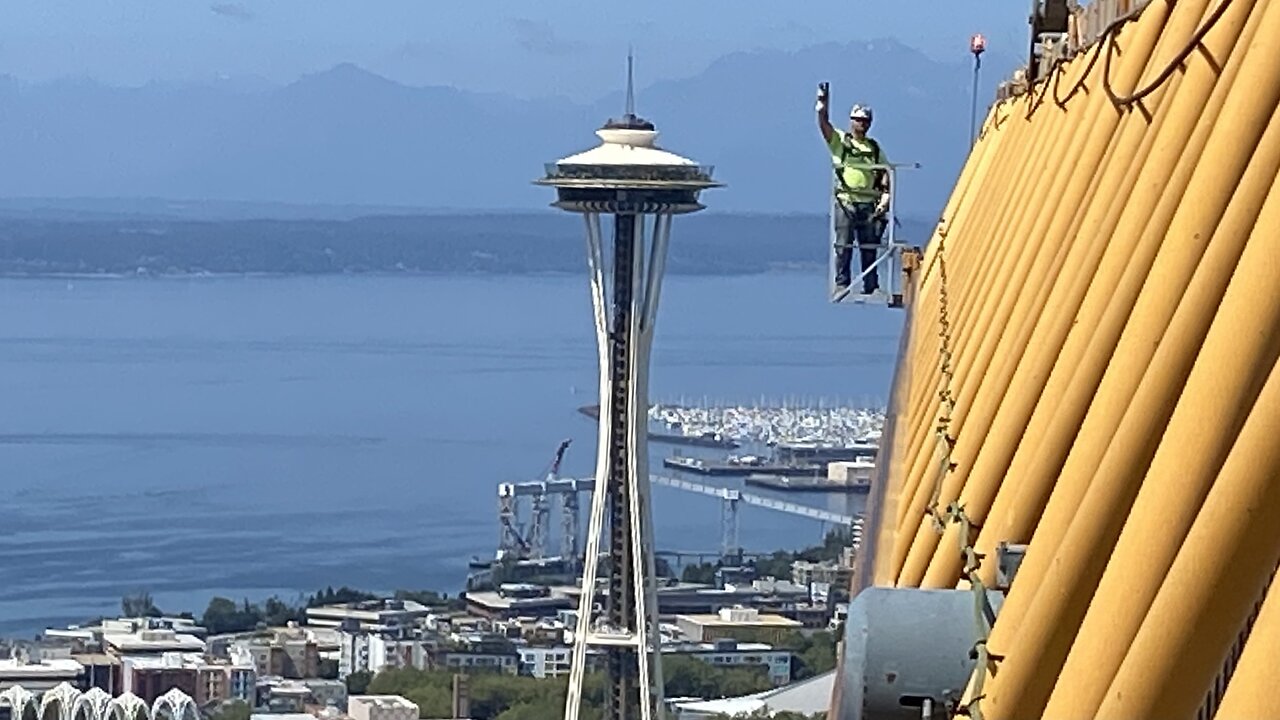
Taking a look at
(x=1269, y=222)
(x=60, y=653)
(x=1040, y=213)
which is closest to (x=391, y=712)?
(x=60, y=653)

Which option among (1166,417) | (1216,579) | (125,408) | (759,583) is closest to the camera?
(1216,579)

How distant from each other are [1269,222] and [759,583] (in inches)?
3643

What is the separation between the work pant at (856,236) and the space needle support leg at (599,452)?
3595 centimetres

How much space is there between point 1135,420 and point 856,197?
14886 millimetres

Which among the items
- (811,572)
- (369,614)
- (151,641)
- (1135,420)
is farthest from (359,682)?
(1135,420)

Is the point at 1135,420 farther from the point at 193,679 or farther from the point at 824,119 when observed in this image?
the point at 193,679

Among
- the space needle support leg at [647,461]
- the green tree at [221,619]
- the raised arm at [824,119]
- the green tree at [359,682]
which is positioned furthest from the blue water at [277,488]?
the raised arm at [824,119]

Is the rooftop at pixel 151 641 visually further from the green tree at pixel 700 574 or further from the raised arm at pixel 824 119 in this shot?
the raised arm at pixel 824 119

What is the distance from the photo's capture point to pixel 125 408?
18350 centimetres

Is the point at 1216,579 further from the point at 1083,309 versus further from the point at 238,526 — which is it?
the point at 238,526

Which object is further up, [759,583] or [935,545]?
[935,545]

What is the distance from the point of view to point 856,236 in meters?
18.8

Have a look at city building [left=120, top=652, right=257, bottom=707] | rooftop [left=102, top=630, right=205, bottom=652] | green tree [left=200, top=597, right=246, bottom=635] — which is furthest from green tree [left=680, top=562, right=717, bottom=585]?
city building [left=120, top=652, right=257, bottom=707]

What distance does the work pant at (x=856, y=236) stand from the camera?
18.4 meters
